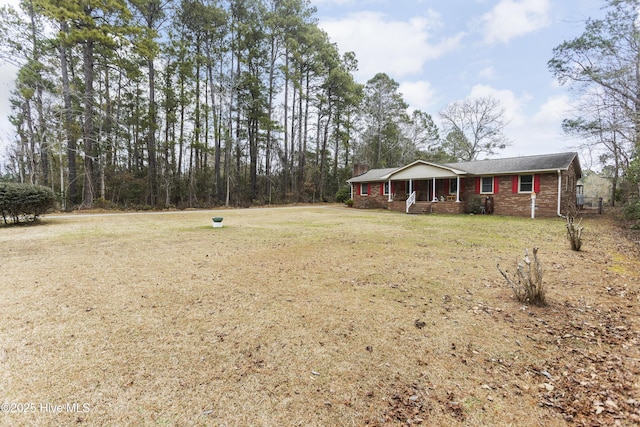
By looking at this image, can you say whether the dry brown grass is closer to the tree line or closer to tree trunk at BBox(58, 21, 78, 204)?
tree trunk at BBox(58, 21, 78, 204)

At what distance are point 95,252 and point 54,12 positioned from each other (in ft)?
53.0

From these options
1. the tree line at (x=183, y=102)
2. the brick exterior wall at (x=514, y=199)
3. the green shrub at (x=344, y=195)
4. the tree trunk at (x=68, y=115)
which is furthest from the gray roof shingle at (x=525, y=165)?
the tree trunk at (x=68, y=115)

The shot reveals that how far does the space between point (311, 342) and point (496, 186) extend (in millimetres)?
18300

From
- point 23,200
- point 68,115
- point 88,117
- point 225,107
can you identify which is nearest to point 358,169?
point 225,107

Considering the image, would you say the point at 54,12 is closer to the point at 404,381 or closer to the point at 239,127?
the point at 239,127

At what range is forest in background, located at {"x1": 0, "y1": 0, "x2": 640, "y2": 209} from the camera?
1497 cm

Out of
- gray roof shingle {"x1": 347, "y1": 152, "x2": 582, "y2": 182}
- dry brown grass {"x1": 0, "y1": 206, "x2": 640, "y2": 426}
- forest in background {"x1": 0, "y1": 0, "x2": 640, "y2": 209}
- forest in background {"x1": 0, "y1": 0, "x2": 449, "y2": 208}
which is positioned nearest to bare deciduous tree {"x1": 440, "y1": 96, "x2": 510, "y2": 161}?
forest in background {"x1": 0, "y1": 0, "x2": 640, "y2": 209}

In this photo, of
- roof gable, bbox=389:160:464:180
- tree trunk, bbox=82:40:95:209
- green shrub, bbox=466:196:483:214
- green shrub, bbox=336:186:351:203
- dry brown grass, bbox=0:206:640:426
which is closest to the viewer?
dry brown grass, bbox=0:206:640:426

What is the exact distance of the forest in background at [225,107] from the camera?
14969mm

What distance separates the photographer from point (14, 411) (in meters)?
1.95

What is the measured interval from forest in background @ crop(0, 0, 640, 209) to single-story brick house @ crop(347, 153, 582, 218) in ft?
7.51

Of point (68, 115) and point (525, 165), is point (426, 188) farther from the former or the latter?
point (68, 115)

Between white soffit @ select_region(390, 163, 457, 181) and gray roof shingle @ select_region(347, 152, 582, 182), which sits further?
white soffit @ select_region(390, 163, 457, 181)

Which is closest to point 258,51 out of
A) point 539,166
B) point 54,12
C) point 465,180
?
point 54,12
